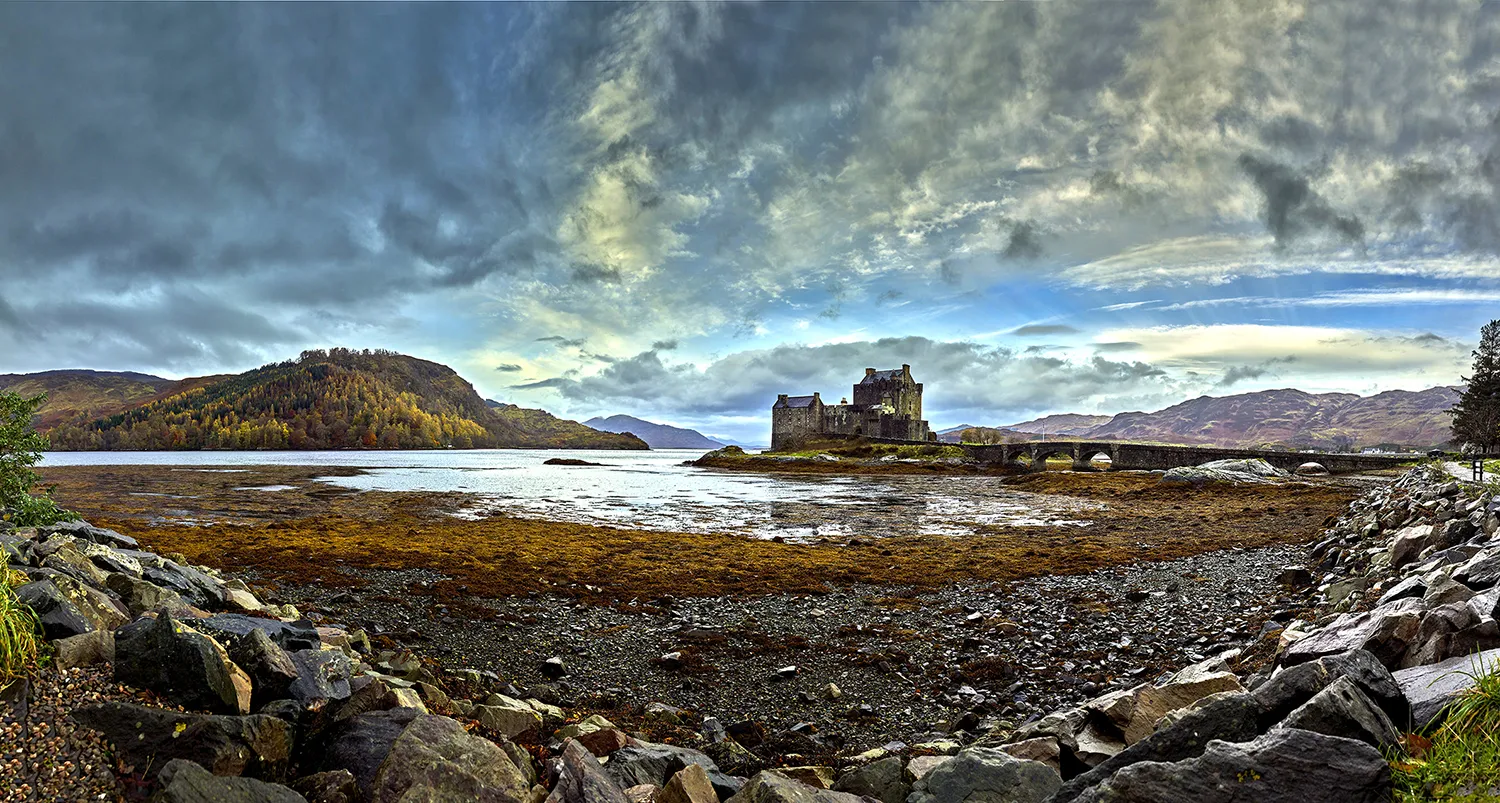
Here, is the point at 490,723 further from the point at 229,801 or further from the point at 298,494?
the point at 298,494

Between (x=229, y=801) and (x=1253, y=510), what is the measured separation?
3822 centimetres

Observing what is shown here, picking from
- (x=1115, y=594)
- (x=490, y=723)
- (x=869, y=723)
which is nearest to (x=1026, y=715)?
(x=869, y=723)

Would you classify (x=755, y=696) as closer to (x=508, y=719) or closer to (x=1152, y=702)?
(x=508, y=719)

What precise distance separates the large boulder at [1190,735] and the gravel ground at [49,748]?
249 inches

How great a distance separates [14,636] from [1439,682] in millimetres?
9871

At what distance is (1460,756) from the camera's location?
11.3 feet

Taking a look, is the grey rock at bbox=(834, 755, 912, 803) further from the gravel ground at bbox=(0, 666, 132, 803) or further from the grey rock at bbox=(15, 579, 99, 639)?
the grey rock at bbox=(15, 579, 99, 639)

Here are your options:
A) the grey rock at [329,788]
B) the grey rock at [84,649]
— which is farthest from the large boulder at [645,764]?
the grey rock at [84,649]

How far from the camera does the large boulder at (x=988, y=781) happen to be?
485 cm

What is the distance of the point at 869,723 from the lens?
796 centimetres

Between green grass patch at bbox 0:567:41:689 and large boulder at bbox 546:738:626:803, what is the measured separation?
150 inches

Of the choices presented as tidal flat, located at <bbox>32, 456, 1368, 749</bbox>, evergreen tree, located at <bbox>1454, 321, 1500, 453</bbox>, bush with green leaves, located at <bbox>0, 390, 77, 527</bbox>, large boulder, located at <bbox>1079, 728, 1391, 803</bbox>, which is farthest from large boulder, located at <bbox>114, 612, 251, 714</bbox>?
evergreen tree, located at <bbox>1454, 321, 1500, 453</bbox>

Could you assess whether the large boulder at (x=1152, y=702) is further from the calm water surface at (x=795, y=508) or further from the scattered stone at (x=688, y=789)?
the calm water surface at (x=795, y=508)

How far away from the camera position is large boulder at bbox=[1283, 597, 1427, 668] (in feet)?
17.5
